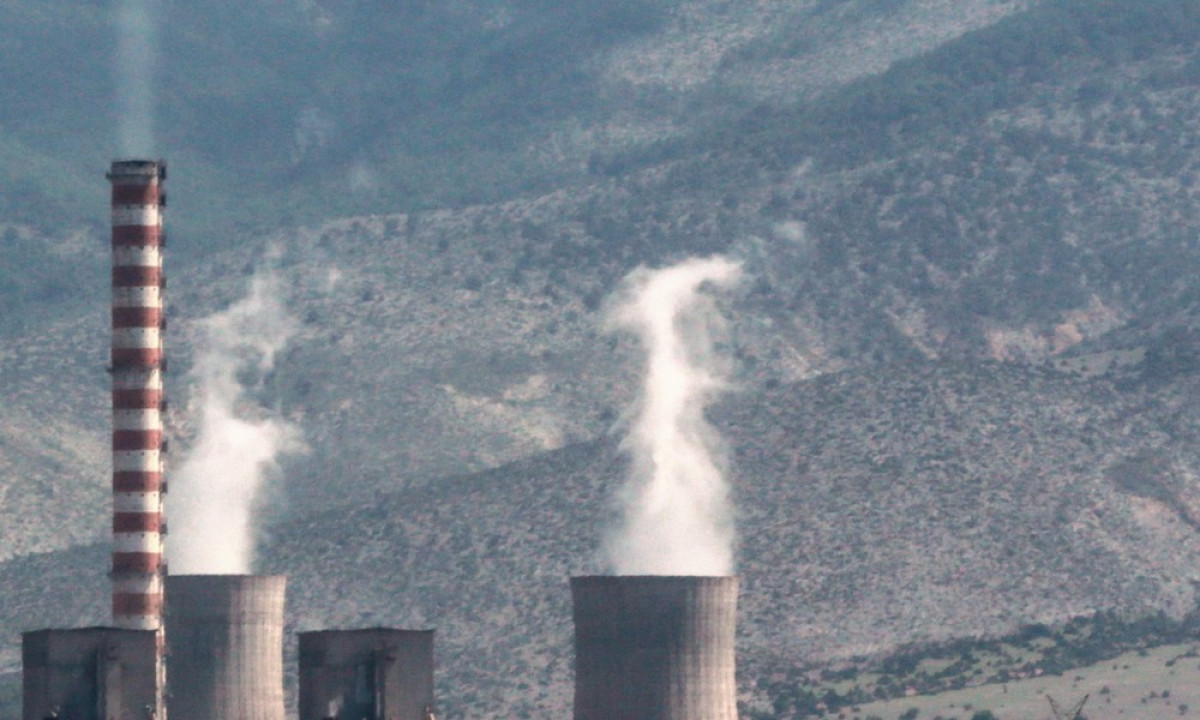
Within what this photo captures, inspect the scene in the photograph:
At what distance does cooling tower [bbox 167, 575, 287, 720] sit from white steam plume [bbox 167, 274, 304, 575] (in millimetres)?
23128

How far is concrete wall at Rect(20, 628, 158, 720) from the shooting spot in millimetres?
61250

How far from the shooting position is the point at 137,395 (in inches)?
2603

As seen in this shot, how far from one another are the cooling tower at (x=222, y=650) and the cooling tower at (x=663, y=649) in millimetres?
11363

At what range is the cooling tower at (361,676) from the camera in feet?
212

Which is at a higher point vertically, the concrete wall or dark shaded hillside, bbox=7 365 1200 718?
dark shaded hillside, bbox=7 365 1200 718

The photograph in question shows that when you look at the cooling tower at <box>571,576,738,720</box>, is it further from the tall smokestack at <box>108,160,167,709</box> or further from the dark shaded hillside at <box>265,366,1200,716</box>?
the dark shaded hillside at <box>265,366,1200,716</box>

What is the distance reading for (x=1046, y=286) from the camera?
155 metres

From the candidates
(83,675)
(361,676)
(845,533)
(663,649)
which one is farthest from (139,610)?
(845,533)

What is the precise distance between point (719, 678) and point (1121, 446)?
224 ft

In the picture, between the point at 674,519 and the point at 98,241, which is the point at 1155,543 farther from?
the point at 98,241

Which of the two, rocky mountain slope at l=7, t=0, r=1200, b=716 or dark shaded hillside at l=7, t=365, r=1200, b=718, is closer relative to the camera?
dark shaded hillside at l=7, t=365, r=1200, b=718

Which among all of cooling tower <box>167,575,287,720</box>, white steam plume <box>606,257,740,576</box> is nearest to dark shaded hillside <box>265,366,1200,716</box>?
white steam plume <box>606,257,740,576</box>

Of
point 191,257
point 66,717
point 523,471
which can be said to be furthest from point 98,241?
point 66,717

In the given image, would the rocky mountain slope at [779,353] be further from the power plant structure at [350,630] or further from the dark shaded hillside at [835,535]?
the power plant structure at [350,630]
